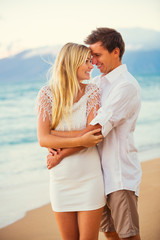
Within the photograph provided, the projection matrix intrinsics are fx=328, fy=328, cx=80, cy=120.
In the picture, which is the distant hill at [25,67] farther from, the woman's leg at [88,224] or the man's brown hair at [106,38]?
the woman's leg at [88,224]

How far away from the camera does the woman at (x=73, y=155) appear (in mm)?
2073

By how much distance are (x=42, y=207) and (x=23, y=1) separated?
1505cm

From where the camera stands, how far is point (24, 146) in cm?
960

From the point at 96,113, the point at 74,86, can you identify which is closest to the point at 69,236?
the point at 96,113

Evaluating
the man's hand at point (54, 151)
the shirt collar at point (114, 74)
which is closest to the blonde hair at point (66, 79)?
the man's hand at point (54, 151)

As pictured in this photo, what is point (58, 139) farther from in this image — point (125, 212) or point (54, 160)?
point (125, 212)

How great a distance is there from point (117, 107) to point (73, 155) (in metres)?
0.42

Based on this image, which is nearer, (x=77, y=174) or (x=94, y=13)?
(x=77, y=174)

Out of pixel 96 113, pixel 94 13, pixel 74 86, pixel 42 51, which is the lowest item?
pixel 42 51

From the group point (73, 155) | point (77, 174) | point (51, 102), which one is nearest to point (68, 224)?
point (77, 174)

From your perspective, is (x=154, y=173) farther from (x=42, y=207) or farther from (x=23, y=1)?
(x=23, y=1)

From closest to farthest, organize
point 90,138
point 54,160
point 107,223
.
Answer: point 90,138 < point 54,160 < point 107,223

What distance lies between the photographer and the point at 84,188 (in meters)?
2.08

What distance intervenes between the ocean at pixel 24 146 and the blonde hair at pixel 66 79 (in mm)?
2316
